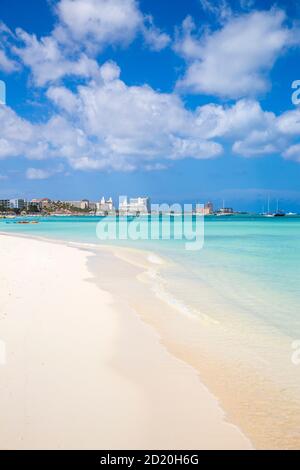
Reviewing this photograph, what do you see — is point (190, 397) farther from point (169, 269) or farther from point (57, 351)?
point (169, 269)

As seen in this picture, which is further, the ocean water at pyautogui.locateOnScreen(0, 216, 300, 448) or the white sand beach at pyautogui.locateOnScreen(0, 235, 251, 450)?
the ocean water at pyautogui.locateOnScreen(0, 216, 300, 448)

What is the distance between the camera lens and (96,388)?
5172mm

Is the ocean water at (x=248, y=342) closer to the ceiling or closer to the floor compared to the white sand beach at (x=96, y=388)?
closer to the floor

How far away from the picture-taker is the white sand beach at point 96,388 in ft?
13.5

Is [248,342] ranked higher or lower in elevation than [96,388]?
lower

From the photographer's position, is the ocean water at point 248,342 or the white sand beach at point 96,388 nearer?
the white sand beach at point 96,388

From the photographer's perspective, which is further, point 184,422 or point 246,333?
point 246,333

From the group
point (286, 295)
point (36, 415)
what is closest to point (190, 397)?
point (36, 415)

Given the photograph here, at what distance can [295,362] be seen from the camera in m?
6.43

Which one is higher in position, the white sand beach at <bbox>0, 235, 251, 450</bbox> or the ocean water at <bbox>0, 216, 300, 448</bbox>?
the white sand beach at <bbox>0, 235, 251, 450</bbox>

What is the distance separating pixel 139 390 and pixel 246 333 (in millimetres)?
3660

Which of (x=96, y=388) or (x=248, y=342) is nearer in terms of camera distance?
(x=96, y=388)

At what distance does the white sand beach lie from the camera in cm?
411

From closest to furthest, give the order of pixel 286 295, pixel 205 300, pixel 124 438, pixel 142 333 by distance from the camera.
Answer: pixel 124 438 < pixel 142 333 < pixel 205 300 < pixel 286 295
